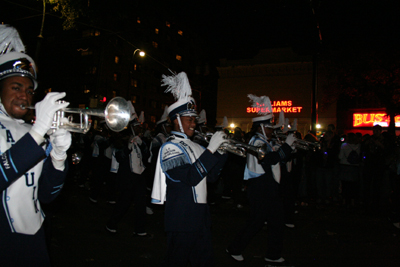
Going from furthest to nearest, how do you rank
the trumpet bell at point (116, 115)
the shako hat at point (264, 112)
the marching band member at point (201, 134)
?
the shako hat at point (264, 112)
the marching band member at point (201, 134)
the trumpet bell at point (116, 115)

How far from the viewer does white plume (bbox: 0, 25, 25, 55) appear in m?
2.18

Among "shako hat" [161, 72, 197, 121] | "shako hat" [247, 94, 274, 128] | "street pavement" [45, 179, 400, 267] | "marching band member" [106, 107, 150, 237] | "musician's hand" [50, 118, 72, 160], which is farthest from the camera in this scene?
"marching band member" [106, 107, 150, 237]

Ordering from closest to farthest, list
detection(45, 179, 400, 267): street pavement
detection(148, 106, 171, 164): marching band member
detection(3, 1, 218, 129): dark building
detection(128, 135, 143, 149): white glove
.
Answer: detection(45, 179, 400, 267): street pavement, detection(128, 135, 143, 149): white glove, detection(148, 106, 171, 164): marching band member, detection(3, 1, 218, 129): dark building

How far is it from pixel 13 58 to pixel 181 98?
1881mm

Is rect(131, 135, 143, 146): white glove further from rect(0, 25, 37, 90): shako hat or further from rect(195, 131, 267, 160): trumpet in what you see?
rect(0, 25, 37, 90): shako hat

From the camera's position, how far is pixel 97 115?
6.75 ft

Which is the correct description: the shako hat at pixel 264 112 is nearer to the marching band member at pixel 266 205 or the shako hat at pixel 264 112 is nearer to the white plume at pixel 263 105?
the white plume at pixel 263 105

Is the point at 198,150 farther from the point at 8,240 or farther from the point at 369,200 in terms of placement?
the point at 369,200

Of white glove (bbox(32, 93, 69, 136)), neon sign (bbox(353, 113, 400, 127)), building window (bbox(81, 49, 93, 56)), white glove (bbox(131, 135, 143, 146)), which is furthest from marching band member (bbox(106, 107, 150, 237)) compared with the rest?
building window (bbox(81, 49, 93, 56))

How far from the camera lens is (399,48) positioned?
20.2 meters

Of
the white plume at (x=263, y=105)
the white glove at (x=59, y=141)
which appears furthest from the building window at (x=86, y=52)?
the white glove at (x=59, y=141)

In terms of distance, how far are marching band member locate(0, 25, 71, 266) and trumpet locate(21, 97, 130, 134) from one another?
0.06m

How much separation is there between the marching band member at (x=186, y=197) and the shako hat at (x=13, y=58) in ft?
4.89

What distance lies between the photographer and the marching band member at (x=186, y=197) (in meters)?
2.90
